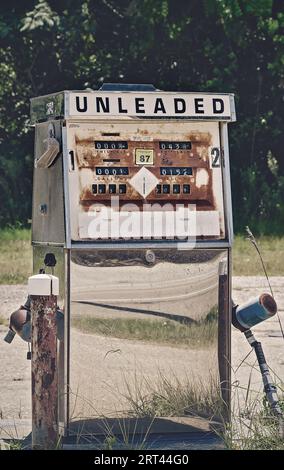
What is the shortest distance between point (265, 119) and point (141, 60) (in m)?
2.33

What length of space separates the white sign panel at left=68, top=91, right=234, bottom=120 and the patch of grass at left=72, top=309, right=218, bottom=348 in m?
1.06

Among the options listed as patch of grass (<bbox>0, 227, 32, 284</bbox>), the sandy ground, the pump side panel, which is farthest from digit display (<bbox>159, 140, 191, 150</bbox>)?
patch of grass (<bbox>0, 227, 32, 284</bbox>)

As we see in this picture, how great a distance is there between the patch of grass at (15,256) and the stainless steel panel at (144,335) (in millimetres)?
6941

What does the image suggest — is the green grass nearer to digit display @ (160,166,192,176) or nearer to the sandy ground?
the sandy ground

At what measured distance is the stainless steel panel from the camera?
639 centimetres

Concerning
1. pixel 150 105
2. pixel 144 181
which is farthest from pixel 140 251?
pixel 150 105

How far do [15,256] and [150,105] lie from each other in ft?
30.1

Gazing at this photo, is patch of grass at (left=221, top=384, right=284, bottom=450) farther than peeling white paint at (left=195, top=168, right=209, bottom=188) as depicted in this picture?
No

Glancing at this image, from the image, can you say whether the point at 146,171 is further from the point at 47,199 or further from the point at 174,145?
the point at 47,199

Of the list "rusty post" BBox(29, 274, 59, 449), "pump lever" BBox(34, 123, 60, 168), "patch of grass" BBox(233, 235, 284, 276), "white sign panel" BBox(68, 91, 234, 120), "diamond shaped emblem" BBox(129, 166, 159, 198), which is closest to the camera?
"rusty post" BBox(29, 274, 59, 449)

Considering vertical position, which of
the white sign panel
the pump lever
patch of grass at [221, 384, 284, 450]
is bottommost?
patch of grass at [221, 384, 284, 450]

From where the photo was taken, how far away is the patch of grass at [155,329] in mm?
6398

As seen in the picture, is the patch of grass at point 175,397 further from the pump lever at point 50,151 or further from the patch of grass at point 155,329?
the pump lever at point 50,151
